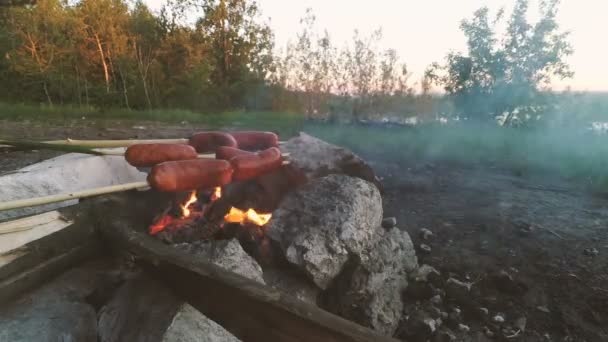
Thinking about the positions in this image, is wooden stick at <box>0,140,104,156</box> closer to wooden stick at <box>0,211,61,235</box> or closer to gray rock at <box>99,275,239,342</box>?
wooden stick at <box>0,211,61,235</box>

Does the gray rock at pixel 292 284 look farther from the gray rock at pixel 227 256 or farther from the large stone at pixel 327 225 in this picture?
the gray rock at pixel 227 256

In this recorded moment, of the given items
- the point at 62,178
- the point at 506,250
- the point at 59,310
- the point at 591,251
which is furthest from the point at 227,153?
the point at 591,251

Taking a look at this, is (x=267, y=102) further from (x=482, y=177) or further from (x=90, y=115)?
(x=482, y=177)

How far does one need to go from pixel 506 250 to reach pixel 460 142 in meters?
5.66

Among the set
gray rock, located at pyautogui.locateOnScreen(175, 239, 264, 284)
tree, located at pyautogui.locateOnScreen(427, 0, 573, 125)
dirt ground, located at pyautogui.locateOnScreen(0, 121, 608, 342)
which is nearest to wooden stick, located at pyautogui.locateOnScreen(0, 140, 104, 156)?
gray rock, located at pyautogui.locateOnScreen(175, 239, 264, 284)

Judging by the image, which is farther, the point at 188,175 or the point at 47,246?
the point at 188,175

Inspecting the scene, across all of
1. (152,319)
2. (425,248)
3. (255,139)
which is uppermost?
(255,139)

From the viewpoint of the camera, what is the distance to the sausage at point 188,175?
2047mm

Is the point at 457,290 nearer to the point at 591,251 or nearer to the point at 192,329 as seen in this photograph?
the point at 591,251

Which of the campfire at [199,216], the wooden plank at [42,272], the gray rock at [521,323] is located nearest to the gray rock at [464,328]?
the gray rock at [521,323]

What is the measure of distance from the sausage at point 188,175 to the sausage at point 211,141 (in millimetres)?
656

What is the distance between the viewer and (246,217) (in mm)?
2600

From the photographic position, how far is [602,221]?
377 centimetres

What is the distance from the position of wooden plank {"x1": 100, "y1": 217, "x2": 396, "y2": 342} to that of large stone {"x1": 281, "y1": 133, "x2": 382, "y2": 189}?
1.78 meters
